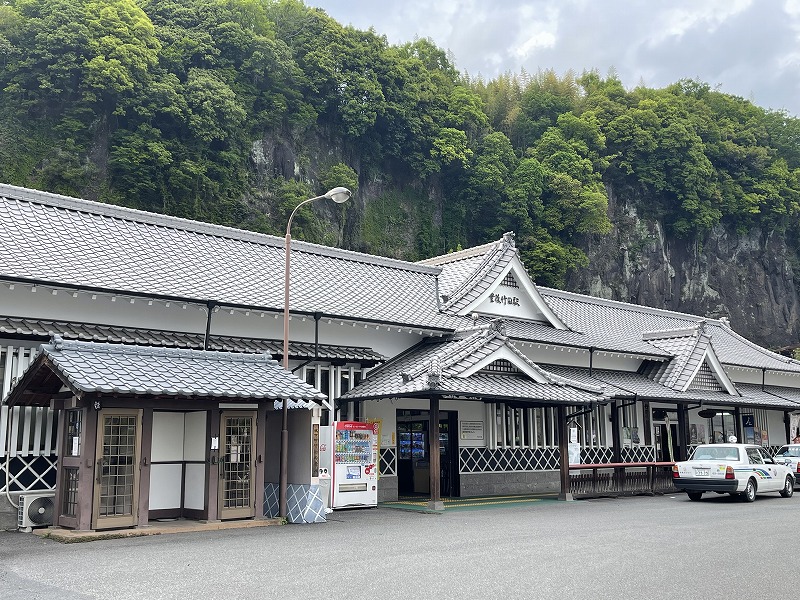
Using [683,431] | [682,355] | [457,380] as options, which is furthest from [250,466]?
[682,355]

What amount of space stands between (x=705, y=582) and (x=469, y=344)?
10499mm

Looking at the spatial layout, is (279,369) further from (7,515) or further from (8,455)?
(7,515)

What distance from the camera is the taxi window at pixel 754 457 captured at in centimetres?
2012

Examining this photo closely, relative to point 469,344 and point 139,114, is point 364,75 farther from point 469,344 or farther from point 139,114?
point 469,344

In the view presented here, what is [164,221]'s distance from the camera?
19.8 metres

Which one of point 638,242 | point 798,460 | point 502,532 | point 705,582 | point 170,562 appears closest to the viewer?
point 705,582

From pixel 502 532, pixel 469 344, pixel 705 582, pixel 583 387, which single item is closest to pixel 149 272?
pixel 469 344

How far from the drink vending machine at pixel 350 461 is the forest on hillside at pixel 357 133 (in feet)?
93.7

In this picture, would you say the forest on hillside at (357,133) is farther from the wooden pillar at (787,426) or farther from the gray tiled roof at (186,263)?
the wooden pillar at (787,426)

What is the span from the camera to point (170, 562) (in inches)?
397

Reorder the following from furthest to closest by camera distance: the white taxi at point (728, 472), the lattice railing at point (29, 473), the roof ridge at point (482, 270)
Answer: the roof ridge at point (482, 270)
the white taxi at point (728, 472)
the lattice railing at point (29, 473)

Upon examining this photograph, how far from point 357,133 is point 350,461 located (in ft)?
126

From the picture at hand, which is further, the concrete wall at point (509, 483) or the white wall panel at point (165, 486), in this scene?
the concrete wall at point (509, 483)

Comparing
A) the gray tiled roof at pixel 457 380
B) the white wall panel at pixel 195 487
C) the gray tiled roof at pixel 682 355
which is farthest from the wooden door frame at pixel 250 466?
the gray tiled roof at pixel 682 355
